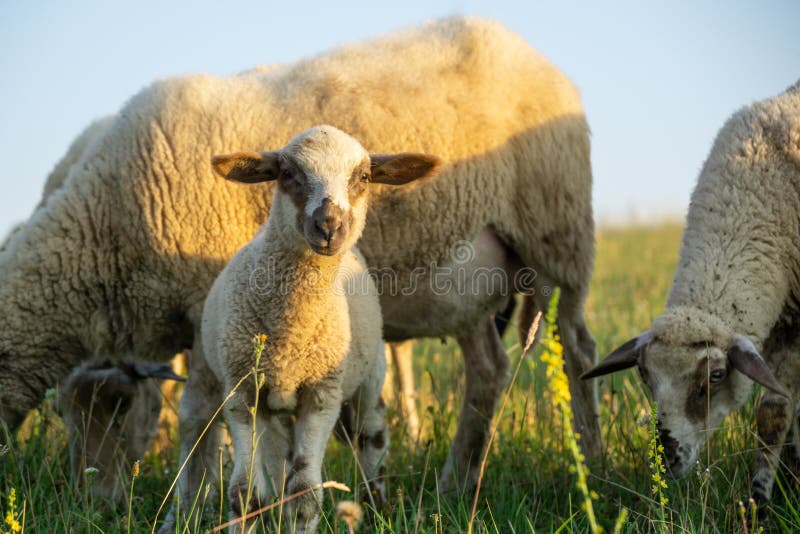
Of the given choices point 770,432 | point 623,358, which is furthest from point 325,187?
point 770,432

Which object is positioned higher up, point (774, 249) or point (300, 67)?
point (300, 67)

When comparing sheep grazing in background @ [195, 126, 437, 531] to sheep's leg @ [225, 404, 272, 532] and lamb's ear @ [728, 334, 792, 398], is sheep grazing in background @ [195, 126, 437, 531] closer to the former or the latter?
sheep's leg @ [225, 404, 272, 532]

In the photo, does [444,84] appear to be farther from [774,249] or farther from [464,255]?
[774,249]

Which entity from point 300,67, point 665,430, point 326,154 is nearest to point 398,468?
point 665,430

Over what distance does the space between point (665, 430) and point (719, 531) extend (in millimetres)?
422

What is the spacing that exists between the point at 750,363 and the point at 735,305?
36cm

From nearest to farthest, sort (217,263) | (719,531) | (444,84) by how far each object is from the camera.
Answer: (719,531)
(217,263)
(444,84)

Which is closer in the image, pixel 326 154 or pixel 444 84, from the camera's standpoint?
pixel 326 154

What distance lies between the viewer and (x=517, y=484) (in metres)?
4.11

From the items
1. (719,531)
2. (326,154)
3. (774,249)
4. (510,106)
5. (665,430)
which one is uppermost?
(510,106)

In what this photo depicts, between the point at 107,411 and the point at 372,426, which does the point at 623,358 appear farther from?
the point at 107,411

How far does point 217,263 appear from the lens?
458 centimetres

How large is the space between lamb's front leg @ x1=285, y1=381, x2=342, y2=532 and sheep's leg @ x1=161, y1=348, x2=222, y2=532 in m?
0.90

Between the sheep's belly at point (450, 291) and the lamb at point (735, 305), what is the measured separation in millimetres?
Answer: 1254
